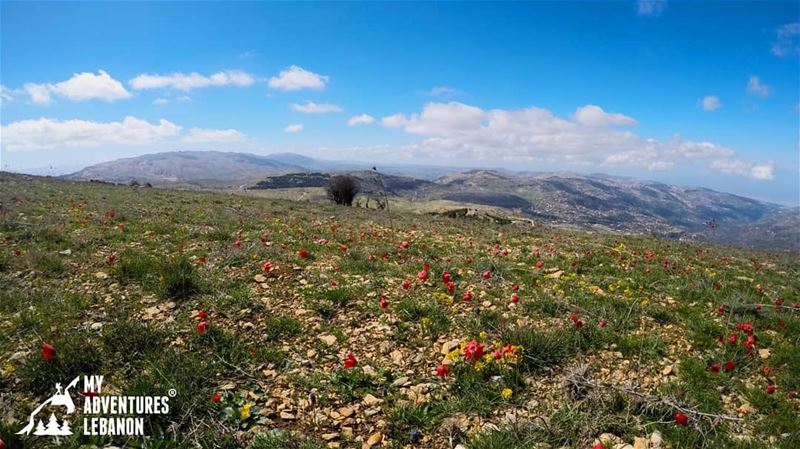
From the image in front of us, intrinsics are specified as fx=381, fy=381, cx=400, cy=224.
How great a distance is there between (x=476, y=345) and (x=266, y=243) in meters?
7.98

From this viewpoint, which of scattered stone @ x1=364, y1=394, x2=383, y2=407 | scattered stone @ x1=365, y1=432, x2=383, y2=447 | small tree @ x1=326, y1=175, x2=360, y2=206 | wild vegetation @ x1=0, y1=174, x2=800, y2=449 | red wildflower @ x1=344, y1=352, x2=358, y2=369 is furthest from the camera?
small tree @ x1=326, y1=175, x2=360, y2=206

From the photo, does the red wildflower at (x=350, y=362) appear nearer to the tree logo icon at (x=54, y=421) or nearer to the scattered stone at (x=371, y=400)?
the scattered stone at (x=371, y=400)

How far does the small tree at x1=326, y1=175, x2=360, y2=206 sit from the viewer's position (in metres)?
47.8

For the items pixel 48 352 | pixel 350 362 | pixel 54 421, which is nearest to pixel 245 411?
pixel 350 362

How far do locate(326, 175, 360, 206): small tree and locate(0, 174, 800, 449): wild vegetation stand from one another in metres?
38.1

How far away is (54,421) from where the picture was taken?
412 cm

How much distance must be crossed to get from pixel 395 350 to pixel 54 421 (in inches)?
161

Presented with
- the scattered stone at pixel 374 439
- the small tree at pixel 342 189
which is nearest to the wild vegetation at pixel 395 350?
the scattered stone at pixel 374 439

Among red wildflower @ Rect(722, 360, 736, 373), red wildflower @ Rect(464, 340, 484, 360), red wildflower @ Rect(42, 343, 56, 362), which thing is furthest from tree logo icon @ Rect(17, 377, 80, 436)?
red wildflower @ Rect(722, 360, 736, 373)

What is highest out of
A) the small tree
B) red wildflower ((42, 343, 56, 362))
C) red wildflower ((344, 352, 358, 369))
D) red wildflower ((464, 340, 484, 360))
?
the small tree

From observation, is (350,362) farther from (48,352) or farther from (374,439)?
(48,352)

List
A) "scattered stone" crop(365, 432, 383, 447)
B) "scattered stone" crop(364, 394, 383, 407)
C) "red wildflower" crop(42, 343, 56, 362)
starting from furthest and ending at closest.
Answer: "scattered stone" crop(364, 394, 383, 407) → "red wildflower" crop(42, 343, 56, 362) → "scattered stone" crop(365, 432, 383, 447)

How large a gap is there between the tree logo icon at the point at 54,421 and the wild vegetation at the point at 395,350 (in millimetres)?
107

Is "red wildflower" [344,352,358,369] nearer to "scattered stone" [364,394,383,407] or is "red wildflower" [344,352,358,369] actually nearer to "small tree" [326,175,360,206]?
"scattered stone" [364,394,383,407]
